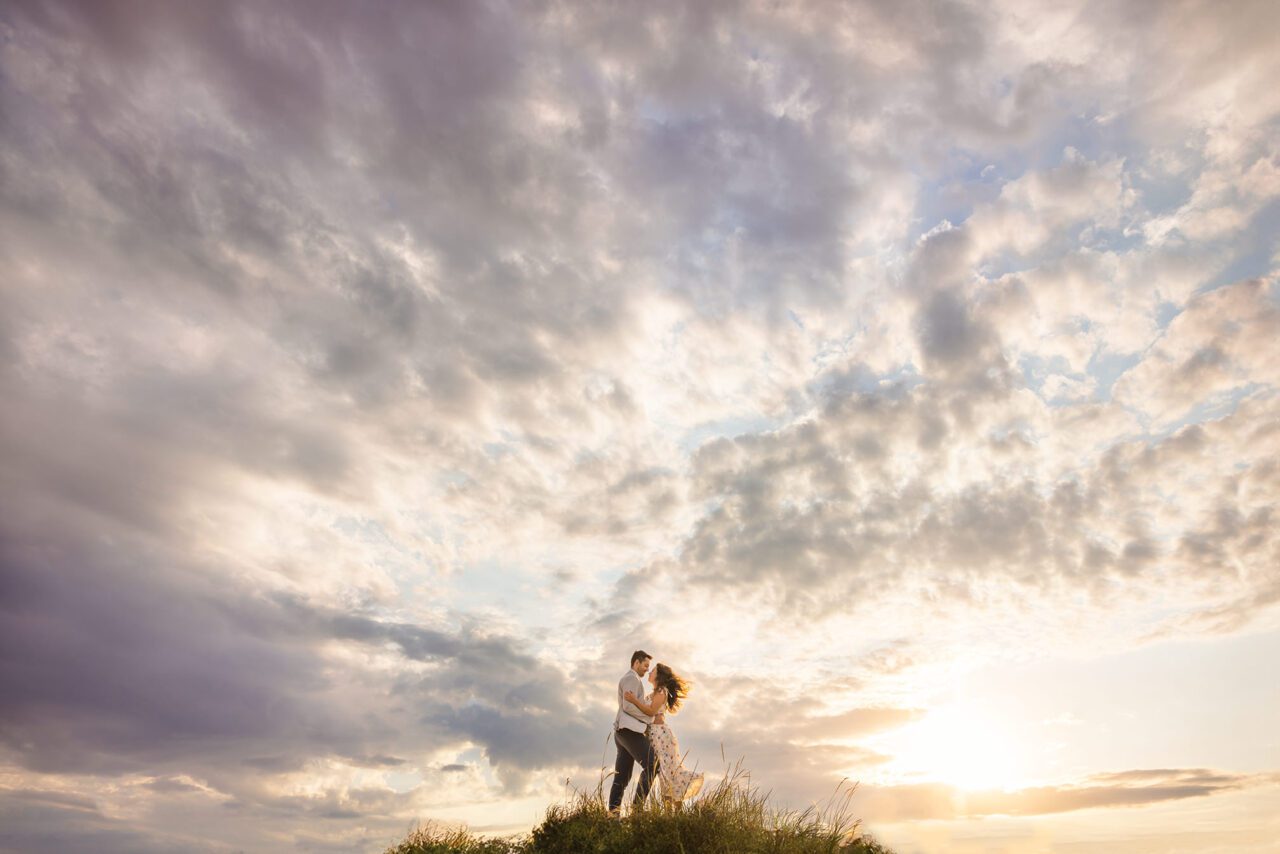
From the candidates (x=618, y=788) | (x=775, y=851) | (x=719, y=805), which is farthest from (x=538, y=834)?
(x=775, y=851)

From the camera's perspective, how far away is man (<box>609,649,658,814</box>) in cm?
1566

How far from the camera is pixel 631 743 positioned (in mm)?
15797

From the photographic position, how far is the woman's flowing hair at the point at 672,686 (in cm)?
1612

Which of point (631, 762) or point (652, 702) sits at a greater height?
point (652, 702)

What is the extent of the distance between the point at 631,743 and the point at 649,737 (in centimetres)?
40

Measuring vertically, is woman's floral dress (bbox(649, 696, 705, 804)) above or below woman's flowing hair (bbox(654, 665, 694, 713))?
below

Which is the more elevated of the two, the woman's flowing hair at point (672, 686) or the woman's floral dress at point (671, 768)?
the woman's flowing hair at point (672, 686)

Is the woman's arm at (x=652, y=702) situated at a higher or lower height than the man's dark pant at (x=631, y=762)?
higher

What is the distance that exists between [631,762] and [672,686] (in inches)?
63.3

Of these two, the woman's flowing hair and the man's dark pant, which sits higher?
the woman's flowing hair

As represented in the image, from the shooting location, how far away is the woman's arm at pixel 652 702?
15781mm

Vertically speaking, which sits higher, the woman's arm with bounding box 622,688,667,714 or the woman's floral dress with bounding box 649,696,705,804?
the woman's arm with bounding box 622,688,667,714

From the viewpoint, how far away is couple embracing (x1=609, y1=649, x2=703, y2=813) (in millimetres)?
15492

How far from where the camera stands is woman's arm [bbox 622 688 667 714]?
15781mm
